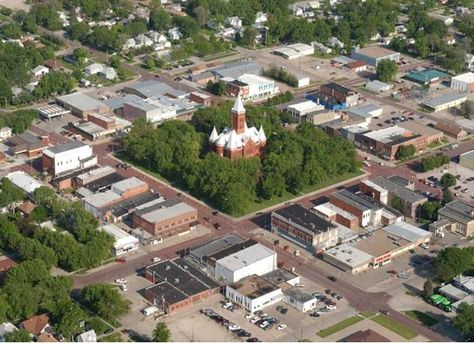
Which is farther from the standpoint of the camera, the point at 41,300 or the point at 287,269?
the point at 287,269

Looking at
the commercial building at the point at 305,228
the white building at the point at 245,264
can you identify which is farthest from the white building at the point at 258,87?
the white building at the point at 245,264

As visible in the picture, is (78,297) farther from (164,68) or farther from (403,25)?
(403,25)

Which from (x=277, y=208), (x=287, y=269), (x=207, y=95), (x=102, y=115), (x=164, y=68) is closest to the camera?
(x=287, y=269)

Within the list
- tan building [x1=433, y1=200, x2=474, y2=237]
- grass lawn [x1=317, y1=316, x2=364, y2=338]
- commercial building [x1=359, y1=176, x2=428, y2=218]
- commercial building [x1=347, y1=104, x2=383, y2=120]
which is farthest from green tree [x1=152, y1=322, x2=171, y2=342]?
commercial building [x1=347, y1=104, x2=383, y2=120]

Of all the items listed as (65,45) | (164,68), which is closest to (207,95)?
(164,68)

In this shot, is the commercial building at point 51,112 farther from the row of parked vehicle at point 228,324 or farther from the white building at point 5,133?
the row of parked vehicle at point 228,324

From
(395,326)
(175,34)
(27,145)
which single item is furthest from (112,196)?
(175,34)
